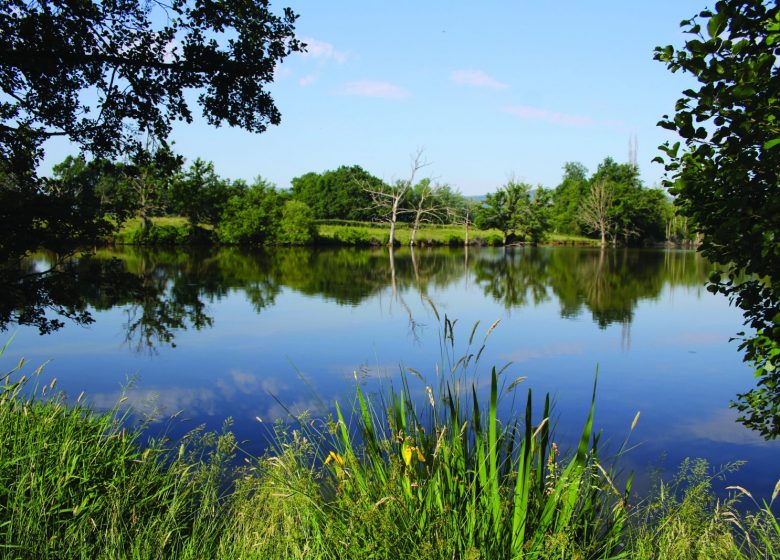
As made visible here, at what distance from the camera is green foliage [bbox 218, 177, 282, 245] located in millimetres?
50062

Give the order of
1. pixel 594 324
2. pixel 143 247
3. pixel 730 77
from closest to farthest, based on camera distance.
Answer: pixel 730 77 → pixel 594 324 → pixel 143 247

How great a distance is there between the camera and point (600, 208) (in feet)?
216

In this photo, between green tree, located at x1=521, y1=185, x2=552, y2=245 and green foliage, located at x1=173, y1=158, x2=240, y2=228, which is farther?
green tree, located at x1=521, y1=185, x2=552, y2=245

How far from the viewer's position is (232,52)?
7.07m

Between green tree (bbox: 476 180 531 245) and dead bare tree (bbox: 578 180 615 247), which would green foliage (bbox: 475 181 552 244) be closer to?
green tree (bbox: 476 180 531 245)

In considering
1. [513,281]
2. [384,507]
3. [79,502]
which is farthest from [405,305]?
[384,507]

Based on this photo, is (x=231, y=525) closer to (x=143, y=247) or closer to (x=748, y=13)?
(x=748, y=13)

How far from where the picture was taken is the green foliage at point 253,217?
50062 mm

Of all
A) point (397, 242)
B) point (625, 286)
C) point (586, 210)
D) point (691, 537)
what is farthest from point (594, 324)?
point (586, 210)

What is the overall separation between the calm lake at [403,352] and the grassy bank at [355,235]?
2280 cm

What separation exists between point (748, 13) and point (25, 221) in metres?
6.07

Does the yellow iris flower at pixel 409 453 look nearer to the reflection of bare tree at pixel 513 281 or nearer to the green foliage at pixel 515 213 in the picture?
the reflection of bare tree at pixel 513 281

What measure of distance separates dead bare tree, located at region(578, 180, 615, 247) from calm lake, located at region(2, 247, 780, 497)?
42440 millimetres

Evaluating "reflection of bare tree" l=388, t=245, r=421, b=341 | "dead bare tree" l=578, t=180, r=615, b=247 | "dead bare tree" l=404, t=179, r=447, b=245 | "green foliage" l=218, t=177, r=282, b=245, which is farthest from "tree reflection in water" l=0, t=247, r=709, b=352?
"dead bare tree" l=578, t=180, r=615, b=247
